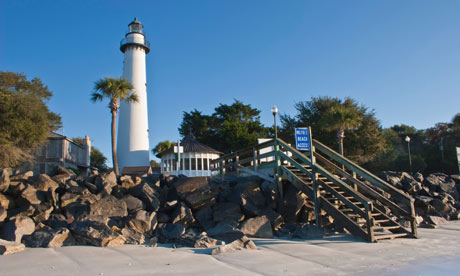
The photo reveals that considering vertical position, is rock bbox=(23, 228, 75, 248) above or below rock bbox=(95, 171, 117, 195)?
below

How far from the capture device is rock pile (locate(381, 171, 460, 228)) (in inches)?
474

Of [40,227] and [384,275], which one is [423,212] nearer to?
[384,275]

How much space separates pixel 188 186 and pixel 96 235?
3.49 metres

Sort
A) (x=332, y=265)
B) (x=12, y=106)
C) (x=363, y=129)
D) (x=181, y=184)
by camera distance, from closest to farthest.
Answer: (x=332, y=265) → (x=181, y=184) → (x=12, y=106) → (x=363, y=129)

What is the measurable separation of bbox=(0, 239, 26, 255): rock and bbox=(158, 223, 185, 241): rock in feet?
9.71

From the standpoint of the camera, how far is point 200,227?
947 cm

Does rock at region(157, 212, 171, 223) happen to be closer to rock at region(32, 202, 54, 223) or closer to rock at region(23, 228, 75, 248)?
rock at region(23, 228, 75, 248)

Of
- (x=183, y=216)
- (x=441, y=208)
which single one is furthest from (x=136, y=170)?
(x=441, y=208)

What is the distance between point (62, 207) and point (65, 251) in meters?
2.50

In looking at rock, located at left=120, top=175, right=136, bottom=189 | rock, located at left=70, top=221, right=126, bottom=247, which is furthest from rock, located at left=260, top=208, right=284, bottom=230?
rock, located at left=120, top=175, right=136, bottom=189

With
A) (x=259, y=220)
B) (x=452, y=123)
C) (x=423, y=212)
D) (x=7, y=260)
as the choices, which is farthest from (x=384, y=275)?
(x=452, y=123)

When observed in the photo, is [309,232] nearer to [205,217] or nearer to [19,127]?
[205,217]

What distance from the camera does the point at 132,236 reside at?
7840mm

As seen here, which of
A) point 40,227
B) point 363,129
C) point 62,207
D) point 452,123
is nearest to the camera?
point 40,227
